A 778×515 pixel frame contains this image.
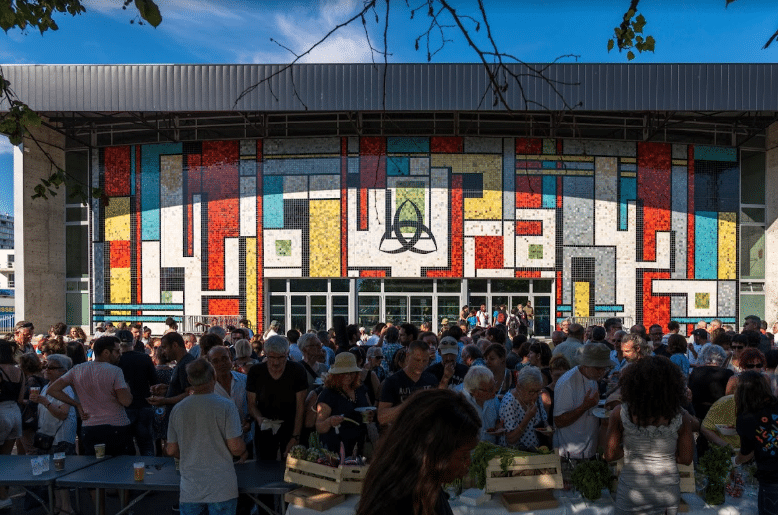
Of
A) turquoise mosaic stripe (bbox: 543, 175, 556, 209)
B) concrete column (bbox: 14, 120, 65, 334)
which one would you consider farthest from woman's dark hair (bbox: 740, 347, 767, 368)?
concrete column (bbox: 14, 120, 65, 334)

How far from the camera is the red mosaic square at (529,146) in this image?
785 inches

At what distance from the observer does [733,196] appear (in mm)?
20266

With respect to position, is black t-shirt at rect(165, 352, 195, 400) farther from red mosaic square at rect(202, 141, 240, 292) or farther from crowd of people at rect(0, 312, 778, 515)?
red mosaic square at rect(202, 141, 240, 292)

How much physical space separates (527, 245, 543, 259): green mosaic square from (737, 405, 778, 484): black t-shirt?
16.3 m

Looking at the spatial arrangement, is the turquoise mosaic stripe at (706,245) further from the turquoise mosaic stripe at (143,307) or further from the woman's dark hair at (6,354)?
the woman's dark hair at (6,354)

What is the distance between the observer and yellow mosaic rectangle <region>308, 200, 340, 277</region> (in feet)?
66.5

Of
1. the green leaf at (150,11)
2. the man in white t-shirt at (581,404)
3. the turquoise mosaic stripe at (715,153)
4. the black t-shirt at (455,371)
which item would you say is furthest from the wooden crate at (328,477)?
the turquoise mosaic stripe at (715,153)

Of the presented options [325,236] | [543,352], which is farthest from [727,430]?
[325,236]

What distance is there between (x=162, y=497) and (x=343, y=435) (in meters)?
2.78

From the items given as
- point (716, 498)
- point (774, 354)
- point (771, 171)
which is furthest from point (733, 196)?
point (716, 498)

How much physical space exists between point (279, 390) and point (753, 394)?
369 centimetres

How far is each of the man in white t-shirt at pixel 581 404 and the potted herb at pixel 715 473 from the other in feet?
2.72

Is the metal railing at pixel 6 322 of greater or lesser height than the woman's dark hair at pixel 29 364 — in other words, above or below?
below

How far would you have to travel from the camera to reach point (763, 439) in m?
3.85
